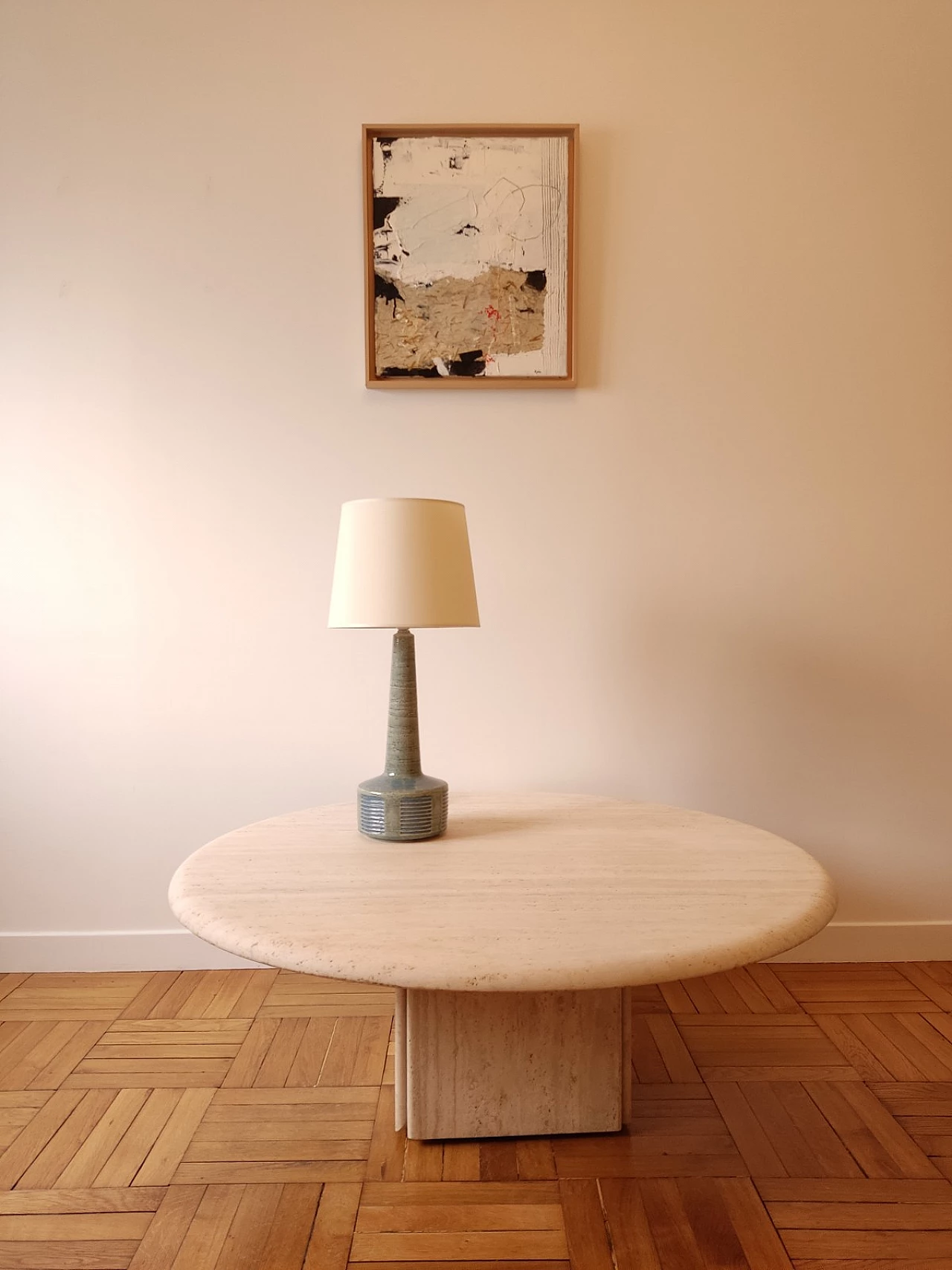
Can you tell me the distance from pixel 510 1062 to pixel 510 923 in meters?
0.43

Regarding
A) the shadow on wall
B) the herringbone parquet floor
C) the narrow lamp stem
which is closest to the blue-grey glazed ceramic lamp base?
the narrow lamp stem

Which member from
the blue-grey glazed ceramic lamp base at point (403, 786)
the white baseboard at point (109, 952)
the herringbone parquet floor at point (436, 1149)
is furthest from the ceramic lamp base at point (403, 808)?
the white baseboard at point (109, 952)

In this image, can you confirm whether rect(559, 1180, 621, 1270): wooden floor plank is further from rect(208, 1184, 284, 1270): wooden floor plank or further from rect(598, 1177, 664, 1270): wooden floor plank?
rect(208, 1184, 284, 1270): wooden floor plank

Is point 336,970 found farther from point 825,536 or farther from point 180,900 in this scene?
point 825,536

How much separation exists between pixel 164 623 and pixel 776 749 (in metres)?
1.56

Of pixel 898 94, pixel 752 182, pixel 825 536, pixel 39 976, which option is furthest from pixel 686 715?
pixel 39 976

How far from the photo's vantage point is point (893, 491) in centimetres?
225

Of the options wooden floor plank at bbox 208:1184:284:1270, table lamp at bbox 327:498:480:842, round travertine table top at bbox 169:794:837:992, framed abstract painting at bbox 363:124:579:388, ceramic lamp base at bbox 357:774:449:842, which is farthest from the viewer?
framed abstract painting at bbox 363:124:579:388

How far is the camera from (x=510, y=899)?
4.42 ft

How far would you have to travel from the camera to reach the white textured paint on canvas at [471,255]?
85.1 inches

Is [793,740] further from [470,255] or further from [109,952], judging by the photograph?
[109,952]

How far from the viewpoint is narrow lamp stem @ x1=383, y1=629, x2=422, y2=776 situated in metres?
1.64

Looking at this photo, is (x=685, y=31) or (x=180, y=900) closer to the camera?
(x=180, y=900)

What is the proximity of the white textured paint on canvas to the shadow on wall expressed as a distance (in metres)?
0.77
